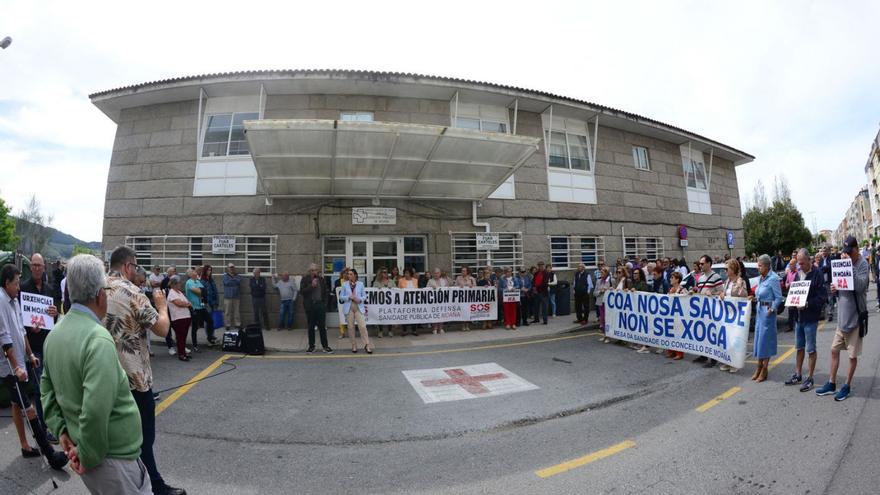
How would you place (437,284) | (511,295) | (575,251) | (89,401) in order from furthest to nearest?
(575,251) → (511,295) → (437,284) → (89,401)

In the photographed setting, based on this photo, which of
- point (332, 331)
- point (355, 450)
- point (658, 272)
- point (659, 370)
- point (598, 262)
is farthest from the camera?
point (598, 262)

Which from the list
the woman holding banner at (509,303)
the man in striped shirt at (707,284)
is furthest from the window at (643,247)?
the man in striped shirt at (707,284)

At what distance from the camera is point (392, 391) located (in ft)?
18.5

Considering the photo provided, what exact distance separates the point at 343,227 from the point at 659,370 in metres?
8.95

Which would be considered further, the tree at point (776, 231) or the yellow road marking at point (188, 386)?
the tree at point (776, 231)

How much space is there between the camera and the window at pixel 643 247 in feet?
50.8

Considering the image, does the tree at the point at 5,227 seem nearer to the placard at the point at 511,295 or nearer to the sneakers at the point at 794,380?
the placard at the point at 511,295

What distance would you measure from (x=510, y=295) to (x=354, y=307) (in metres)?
4.53

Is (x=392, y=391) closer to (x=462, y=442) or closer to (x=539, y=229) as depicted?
(x=462, y=442)

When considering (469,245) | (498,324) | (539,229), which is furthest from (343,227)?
(539,229)

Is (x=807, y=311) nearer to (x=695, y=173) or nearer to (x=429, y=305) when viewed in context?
(x=429, y=305)

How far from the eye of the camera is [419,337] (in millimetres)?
9805

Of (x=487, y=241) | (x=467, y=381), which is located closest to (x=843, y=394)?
(x=467, y=381)

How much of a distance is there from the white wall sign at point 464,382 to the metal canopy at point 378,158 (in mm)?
5283
